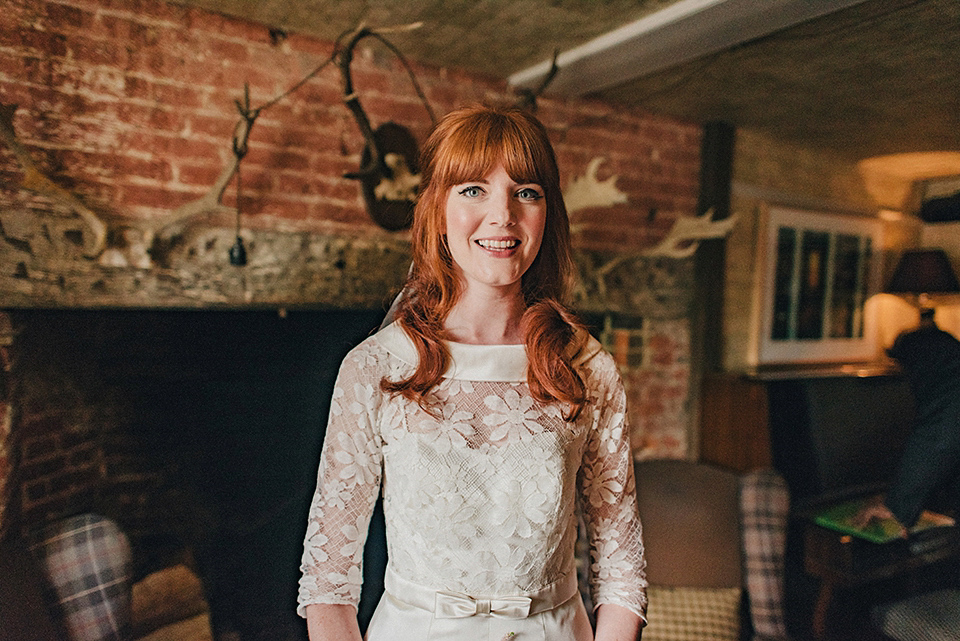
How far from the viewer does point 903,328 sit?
182 centimetres

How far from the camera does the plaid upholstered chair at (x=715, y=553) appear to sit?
1.94 metres

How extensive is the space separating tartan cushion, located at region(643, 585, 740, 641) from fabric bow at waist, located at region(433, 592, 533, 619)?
0.98 meters

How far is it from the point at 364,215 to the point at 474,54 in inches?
28.5

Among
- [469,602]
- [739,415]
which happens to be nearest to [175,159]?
[469,602]

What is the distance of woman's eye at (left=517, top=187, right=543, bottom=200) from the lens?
1.18 meters

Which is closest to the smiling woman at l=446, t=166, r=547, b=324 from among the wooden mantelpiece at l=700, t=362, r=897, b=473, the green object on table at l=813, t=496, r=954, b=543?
the green object on table at l=813, t=496, r=954, b=543

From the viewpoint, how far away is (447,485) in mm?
1112

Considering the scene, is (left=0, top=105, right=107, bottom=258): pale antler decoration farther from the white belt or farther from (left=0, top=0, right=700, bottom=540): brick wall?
the white belt

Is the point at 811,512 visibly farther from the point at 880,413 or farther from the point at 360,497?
the point at 360,497

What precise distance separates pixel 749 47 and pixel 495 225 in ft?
4.79

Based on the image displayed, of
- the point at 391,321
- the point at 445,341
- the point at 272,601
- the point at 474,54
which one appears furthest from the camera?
the point at 474,54

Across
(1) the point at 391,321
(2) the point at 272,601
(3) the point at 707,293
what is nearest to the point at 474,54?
(1) the point at 391,321

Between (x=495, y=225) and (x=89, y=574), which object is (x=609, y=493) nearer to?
(x=495, y=225)

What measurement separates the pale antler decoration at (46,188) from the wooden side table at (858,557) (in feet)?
8.40
